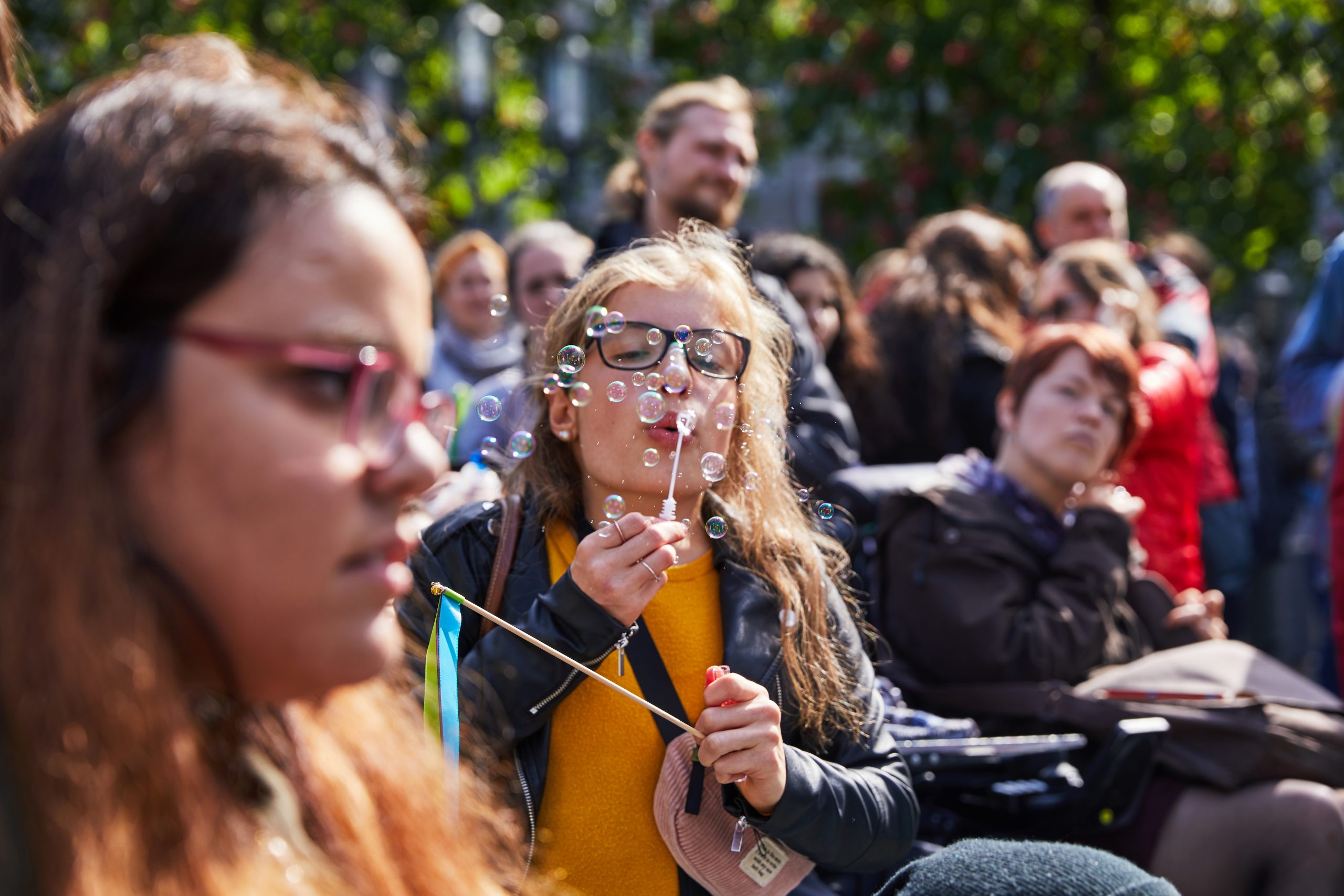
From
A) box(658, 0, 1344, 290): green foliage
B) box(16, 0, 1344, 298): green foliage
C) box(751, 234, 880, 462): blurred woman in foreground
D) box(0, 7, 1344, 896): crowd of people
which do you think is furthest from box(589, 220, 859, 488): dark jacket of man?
box(658, 0, 1344, 290): green foliage

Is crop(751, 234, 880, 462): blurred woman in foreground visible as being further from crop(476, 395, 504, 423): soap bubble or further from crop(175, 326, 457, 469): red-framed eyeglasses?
crop(175, 326, 457, 469): red-framed eyeglasses

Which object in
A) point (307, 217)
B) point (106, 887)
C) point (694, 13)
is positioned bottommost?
point (694, 13)

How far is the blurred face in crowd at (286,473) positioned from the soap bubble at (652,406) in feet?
2.91

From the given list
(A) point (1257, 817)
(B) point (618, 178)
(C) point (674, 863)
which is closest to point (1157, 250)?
(B) point (618, 178)

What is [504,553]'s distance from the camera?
207 cm

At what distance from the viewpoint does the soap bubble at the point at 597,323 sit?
207 centimetres

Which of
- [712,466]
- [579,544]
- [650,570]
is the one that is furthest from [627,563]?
[712,466]

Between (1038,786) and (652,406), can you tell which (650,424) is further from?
(1038,786)

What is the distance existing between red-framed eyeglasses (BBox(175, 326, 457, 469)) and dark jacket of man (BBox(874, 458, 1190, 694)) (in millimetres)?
2306

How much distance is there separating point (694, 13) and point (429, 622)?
29.5 feet

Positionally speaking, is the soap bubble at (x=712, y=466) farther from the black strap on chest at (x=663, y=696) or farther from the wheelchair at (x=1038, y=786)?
the wheelchair at (x=1038, y=786)

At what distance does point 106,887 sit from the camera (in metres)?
0.89

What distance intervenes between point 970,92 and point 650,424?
831cm

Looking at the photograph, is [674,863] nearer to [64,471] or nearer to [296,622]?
[296,622]
